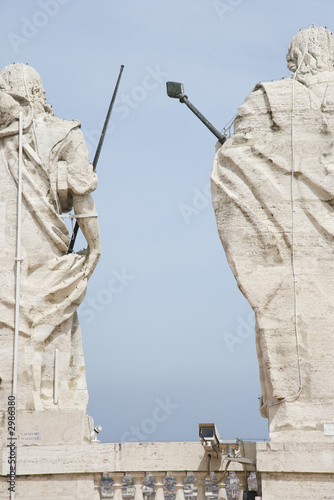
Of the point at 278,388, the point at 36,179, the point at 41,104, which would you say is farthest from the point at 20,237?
the point at 278,388

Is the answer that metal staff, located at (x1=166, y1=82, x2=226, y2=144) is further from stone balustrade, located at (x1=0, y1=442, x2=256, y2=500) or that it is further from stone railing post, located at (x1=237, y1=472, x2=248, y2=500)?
stone railing post, located at (x1=237, y1=472, x2=248, y2=500)

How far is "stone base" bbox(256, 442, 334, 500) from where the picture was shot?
13.4 m

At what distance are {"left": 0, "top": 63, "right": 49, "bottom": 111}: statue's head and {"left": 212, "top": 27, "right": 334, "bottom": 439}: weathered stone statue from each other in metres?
2.66

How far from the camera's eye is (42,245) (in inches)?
584

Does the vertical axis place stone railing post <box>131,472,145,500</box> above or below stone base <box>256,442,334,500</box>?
below

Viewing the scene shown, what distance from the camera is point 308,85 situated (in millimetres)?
14758

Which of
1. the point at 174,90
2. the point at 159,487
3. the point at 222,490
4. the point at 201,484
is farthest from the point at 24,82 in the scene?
the point at 222,490

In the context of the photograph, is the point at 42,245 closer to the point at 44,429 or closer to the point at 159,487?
the point at 44,429

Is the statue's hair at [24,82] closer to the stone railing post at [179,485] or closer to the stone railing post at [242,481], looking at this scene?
the stone railing post at [179,485]

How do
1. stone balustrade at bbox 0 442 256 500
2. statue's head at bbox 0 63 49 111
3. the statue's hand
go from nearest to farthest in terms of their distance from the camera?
stone balustrade at bbox 0 442 256 500 → the statue's hand → statue's head at bbox 0 63 49 111

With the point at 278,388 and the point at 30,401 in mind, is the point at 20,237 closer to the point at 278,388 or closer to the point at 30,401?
the point at 30,401

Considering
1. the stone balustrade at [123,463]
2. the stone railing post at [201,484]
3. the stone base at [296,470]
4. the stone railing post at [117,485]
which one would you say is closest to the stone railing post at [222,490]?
the stone balustrade at [123,463]

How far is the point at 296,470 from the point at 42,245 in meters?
4.37

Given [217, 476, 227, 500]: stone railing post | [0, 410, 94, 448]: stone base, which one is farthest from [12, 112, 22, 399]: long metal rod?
[217, 476, 227, 500]: stone railing post
